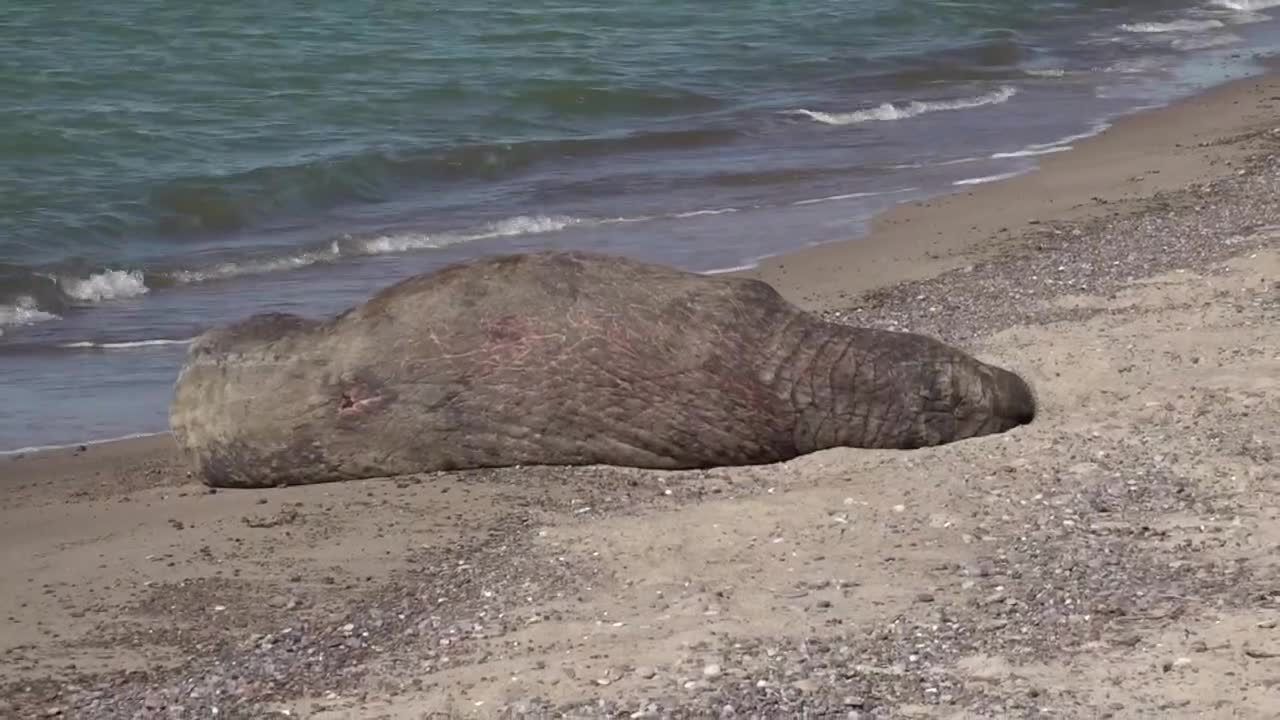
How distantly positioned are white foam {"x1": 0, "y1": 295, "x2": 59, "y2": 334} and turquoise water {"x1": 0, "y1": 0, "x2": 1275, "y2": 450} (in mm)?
40

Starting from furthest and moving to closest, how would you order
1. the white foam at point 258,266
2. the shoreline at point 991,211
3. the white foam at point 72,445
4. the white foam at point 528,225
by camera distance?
1. the white foam at point 528,225
2. the white foam at point 258,266
3. the shoreline at point 991,211
4. the white foam at point 72,445

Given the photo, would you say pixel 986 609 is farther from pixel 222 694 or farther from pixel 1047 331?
pixel 1047 331

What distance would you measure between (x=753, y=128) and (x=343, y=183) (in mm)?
3930

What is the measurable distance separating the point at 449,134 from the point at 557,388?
9283 mm

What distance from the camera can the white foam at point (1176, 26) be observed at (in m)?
23.6

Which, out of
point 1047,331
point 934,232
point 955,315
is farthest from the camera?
point 934,232

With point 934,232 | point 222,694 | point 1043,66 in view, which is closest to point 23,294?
point 934,232

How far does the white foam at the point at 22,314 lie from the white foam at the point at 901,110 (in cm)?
793

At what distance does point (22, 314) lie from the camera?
37.9 feet

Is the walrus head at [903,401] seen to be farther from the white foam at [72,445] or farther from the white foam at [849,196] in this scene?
the white foam at [849,196]

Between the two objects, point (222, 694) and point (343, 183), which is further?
point (343, 183)

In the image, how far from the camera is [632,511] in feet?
23.4

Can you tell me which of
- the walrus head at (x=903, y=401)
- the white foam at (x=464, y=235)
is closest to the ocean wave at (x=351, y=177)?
the white foam at (x=464, y=235)

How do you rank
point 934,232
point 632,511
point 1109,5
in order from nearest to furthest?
point 632,511, point 934,232, point 1109,5
